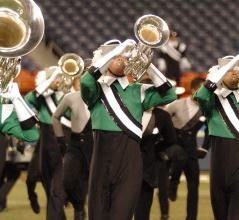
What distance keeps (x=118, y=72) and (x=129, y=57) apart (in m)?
0.13

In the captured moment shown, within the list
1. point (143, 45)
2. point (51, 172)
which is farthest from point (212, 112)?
point (51, 172)

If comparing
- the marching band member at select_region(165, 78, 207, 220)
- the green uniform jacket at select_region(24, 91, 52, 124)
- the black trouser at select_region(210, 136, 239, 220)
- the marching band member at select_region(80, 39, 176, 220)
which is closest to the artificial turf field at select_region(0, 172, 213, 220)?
the marching band member at select_region(165, 78, 207, 220)

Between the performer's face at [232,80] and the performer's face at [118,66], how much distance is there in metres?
0.80

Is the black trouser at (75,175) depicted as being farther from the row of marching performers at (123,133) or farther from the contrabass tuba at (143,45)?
the contrabass tuba at (143,45)

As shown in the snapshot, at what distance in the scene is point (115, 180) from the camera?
5.20 meters

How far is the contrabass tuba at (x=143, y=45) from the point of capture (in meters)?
5.45

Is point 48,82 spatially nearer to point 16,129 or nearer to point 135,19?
point 16,129

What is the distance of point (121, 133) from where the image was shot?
5.23 meters

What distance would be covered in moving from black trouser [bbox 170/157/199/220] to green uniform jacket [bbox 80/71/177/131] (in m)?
2.25

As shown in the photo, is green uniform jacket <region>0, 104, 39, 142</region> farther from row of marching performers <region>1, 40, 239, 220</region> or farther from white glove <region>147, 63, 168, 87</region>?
white glove <region>147, 63, 168, 87</region>

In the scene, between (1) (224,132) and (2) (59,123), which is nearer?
(1) (224,132)

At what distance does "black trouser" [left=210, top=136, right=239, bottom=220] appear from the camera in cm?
564

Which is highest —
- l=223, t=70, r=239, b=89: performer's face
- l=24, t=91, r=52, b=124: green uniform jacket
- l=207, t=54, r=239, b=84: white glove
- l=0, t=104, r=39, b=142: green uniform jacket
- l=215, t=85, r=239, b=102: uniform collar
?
l=207, t=54, r=239, b=84: white glove

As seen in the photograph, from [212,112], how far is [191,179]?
2.10 meters
